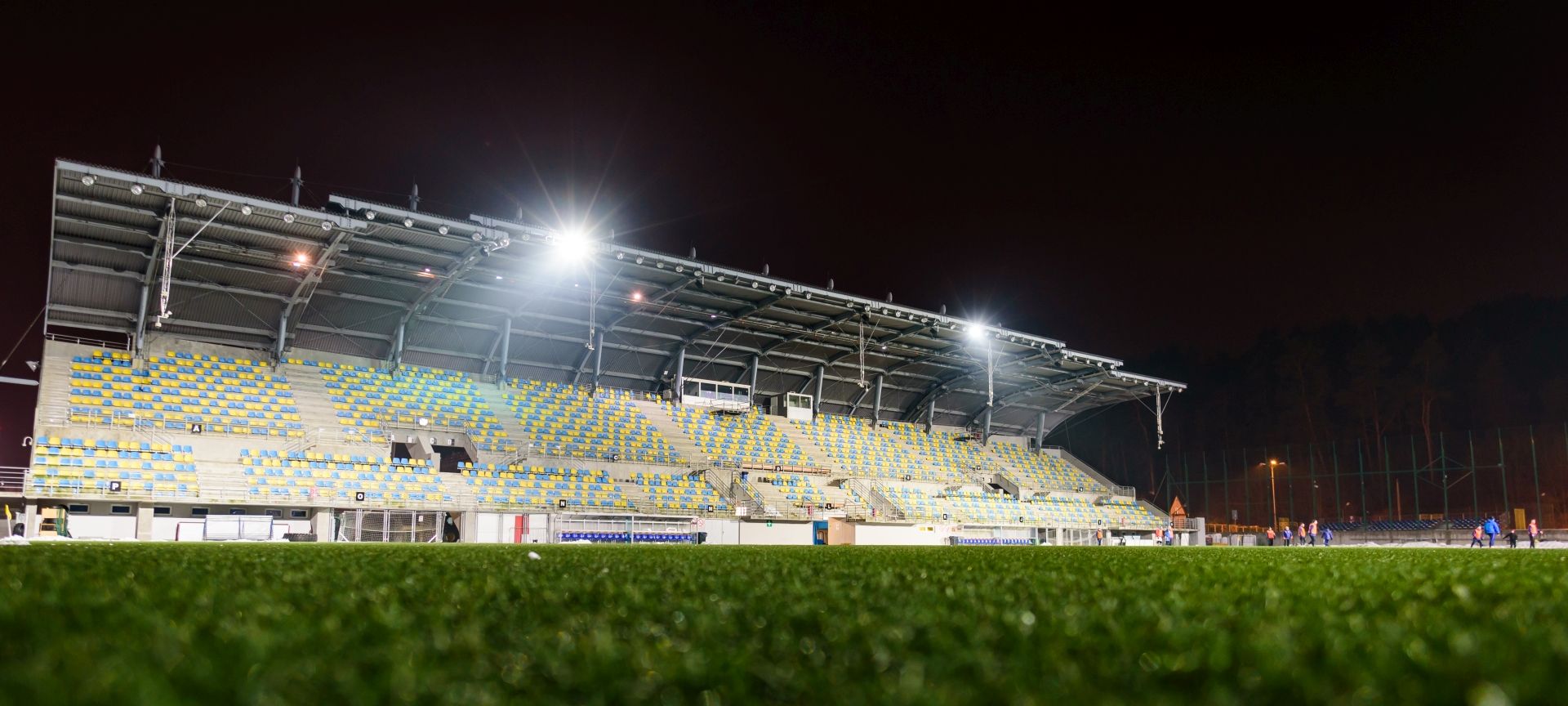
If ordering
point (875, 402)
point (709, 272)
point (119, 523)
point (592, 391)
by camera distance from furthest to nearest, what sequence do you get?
point (875, 402), point (592, 391), point (709, 272), point (119, 523)

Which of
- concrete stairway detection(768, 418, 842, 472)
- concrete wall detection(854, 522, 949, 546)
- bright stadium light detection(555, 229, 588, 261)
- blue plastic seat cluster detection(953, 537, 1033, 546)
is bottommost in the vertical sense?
blue plastic seat cluster detection(953, 537, 1033, 546)

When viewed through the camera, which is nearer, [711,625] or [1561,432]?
[711,625]

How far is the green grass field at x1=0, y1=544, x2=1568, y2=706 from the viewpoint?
1.61 meters

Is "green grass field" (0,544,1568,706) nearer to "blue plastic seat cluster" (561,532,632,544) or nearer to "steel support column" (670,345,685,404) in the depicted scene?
"blue plastic seat cluster" (561,532,632,544)

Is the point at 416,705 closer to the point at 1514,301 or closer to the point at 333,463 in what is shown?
the point at 333,463

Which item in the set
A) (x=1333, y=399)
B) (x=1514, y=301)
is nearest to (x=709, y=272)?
(x=1333, y=399)

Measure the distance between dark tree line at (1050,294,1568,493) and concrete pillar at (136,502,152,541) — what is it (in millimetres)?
53354

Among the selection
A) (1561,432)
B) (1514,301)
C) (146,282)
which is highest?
(1514,301)

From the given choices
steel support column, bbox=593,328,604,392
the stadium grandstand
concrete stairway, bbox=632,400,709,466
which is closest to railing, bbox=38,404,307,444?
the stadium grandstand

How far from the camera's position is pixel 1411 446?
5397 cm

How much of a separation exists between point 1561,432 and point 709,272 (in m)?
45.9

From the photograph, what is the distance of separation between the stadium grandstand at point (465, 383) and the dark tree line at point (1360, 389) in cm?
1489

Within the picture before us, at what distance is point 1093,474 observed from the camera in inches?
2434

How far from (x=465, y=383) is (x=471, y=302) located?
160 inches
